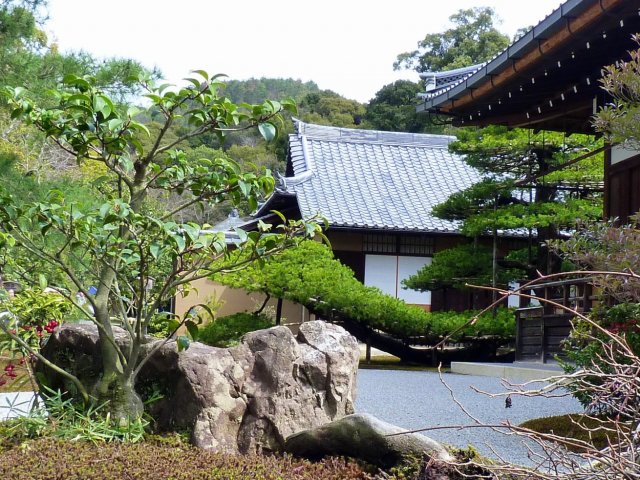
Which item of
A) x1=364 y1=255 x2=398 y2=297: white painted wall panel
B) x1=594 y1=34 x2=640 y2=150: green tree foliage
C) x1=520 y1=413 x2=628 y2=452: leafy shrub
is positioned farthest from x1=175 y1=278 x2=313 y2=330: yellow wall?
x1=594 y1=34 x2=640 y2=150: green tree foliage

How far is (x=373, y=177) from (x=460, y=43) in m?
13.9

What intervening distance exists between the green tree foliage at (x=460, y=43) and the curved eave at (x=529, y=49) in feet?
69.3

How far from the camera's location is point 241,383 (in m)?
3.69

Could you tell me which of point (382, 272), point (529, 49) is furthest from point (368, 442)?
point (382, 272)

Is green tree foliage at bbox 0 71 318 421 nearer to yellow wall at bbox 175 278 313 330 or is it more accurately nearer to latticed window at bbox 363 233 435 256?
latticed window at bbox 363 233 435 256

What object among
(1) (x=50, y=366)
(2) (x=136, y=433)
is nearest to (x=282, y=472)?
(2) (x=136, y=433)

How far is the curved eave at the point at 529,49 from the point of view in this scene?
6035 mm

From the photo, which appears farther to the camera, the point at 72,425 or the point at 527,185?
the point at 527,185

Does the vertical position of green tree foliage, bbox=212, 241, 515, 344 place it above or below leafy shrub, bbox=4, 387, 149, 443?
above

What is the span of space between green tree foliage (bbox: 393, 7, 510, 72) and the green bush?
63.6ft

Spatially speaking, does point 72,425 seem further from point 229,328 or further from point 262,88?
point 262,88

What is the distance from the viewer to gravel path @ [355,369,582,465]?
501cm

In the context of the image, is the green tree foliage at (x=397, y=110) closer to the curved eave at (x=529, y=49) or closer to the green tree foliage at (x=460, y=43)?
the green tree foliage at (x=460, y=43)

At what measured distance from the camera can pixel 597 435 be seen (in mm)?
5129
